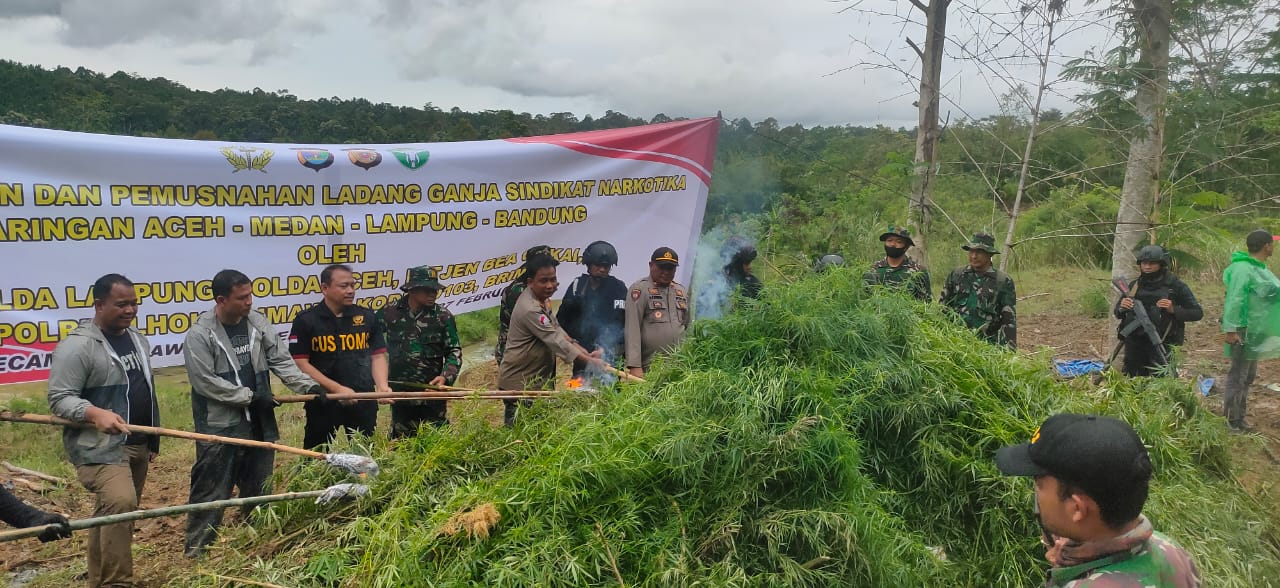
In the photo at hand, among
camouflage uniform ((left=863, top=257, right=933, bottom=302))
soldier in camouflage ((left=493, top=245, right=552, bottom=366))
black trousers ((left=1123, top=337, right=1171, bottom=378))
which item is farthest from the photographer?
black trousers ((left=1123, top=337, right=1171, bottom=378))

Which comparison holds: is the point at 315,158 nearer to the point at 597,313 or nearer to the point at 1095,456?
the point at 597,313

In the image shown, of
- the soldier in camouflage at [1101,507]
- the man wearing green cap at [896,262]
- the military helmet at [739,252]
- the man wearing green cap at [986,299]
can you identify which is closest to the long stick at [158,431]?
the soldier in camouflage at [1101,507]

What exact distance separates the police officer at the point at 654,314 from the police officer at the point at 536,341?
284 millimetres

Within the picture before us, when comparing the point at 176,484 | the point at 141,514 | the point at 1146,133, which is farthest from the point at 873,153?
the point at 141,514

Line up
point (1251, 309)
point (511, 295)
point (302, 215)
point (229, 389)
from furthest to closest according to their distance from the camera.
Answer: point (1251, 309) → point (511, 295) → point (302, 215) → point (229, 389)

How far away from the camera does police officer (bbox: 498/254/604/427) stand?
513 cm

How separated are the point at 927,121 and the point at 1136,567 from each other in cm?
576

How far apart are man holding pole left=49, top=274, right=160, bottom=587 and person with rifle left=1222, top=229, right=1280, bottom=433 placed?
7.56 metres

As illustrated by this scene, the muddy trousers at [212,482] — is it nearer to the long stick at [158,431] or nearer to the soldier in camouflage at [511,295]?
the long stick at [158,431]

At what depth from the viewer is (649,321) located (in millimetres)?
5469

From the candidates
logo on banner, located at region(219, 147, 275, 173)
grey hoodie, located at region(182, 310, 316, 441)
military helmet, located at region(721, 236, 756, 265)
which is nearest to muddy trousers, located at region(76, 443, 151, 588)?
grey hoodie, located at region(182, 310, 316, 441)

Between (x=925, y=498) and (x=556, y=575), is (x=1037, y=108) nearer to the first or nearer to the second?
(x=925, y=498)

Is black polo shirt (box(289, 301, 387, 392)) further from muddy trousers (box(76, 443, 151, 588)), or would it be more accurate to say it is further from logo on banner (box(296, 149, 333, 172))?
muddy trousers (box(76, 443, 151, 588))

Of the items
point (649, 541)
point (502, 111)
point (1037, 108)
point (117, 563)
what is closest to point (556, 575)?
point (649, 541)
